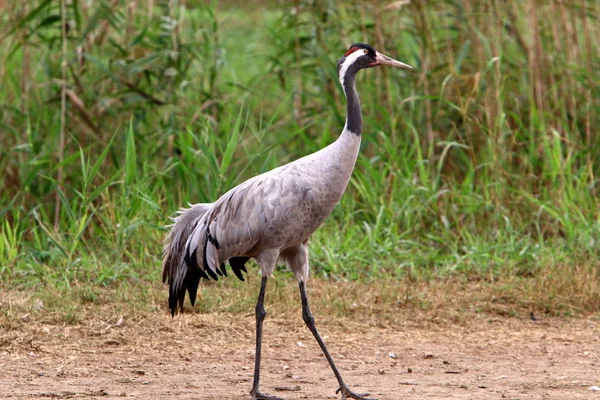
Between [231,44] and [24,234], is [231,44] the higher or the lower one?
the higher one

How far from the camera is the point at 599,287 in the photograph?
6027mm

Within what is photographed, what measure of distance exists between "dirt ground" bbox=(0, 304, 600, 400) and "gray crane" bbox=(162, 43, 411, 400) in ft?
0.87

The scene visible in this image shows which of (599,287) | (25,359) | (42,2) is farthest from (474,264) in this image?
(42,2)

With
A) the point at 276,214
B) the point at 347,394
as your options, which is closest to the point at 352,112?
the point at 276,214

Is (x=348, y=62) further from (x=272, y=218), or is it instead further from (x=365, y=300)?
(x=365, y=300)

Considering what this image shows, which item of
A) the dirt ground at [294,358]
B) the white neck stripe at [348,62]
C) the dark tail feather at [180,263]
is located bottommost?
the dirt ground at [294,358]

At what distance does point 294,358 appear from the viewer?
5172mm

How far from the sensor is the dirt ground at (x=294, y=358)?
179 inches

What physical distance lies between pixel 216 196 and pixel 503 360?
2145 millimetres

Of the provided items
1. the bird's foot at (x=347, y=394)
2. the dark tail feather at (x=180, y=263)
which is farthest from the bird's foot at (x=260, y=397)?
the dark tail feather at (x=180, y=263)

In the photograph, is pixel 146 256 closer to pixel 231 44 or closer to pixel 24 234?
pixel 24 234

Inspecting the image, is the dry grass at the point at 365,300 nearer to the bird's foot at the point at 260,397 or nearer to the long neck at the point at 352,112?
the bird's foot at the point at 260,397

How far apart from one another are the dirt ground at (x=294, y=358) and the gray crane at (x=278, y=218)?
0.26m

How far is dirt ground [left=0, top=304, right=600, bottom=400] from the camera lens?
14.9 feet
